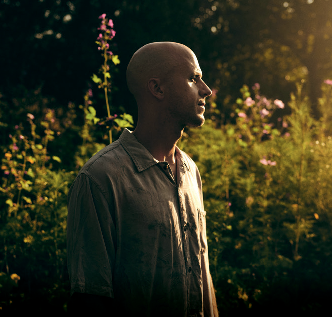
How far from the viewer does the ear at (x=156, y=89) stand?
1588 mm

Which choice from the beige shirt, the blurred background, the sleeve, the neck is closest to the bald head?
the neck

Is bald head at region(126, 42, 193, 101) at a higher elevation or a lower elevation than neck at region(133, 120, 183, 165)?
higher

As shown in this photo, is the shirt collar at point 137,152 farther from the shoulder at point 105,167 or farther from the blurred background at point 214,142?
the blurred background at point 214,142

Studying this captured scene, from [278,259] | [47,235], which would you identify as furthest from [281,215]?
[47,235]

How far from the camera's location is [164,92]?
1.60 metres

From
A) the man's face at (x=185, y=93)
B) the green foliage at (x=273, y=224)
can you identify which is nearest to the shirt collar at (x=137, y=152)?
the man's face at (x=185, y=93)

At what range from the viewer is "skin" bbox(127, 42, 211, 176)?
1.59 meters

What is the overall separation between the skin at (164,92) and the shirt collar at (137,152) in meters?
0.06

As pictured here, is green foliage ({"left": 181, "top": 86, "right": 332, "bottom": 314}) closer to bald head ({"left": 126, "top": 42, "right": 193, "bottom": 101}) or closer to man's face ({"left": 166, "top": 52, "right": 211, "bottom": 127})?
man's face ({"left": 166, "top": 52, "right": 211, "bottom": 127})

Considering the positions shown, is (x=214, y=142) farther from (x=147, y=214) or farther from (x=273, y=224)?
(x=147, y=214)

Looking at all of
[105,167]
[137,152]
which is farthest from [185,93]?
[105,167]

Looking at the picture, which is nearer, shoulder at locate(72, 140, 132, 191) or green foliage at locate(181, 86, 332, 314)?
shoulder at locate(72, 140, 132, 191)

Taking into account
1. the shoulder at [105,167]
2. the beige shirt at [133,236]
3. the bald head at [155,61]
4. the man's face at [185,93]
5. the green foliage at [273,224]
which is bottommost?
the green foliage at [273,224]

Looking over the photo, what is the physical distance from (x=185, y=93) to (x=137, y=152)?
1.12 feet
